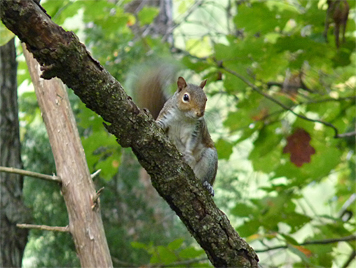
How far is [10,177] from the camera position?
2.15 m

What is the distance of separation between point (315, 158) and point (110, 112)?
5.69 ft

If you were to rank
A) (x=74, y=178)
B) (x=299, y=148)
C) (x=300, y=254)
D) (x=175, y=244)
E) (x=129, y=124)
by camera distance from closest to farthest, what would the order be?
(x=129, y=124)
(x=300, y=254)
(x=74, y=178)
(x=175, y=244)
(x=299, y=148)

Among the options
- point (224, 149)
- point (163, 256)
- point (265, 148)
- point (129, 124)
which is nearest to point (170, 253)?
point (163, 256)

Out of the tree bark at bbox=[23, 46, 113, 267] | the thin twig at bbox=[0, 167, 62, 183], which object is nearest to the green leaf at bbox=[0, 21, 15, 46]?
the tree bark at bbox=[23, 46, 113, 267]

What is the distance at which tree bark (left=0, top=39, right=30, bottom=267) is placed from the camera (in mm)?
2084

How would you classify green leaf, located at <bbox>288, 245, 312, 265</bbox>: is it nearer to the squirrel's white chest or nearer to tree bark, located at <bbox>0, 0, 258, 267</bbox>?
tree bark, located at <bbox>0, 0, 258, 267</bbox>

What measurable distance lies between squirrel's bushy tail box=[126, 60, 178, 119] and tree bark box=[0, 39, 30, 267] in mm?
623

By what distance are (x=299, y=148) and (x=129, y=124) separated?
141 cm

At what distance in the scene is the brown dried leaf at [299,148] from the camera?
2291mm

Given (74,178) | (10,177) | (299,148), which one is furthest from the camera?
A: (299,148)

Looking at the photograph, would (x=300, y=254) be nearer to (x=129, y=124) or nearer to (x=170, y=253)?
(x=170, y=253)

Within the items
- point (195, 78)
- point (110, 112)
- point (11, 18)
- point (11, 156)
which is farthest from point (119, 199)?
point (11, 18)

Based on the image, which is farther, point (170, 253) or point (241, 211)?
point (241, 211)

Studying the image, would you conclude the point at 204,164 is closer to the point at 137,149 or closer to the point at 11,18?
the point at 137,149
